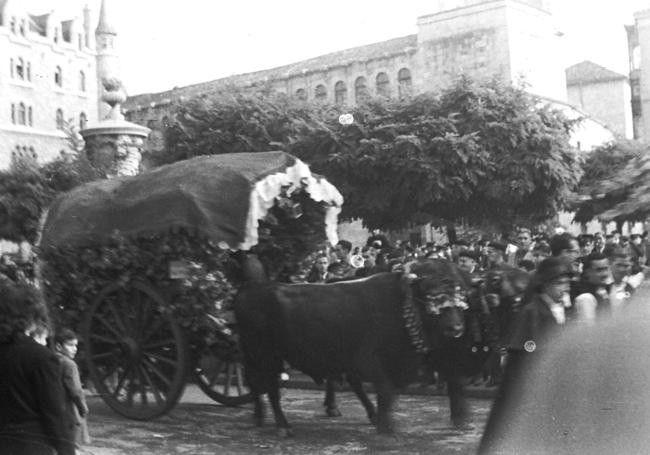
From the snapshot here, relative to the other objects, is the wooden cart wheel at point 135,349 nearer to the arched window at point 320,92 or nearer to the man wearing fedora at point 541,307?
the man wearing fedora at point 541,307

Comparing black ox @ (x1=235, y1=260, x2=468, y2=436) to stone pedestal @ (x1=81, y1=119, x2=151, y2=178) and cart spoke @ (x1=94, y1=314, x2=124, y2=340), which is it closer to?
cart spoke @ (x1=94, y1=314, x2=124, y2=340)

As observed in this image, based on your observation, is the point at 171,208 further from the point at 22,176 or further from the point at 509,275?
the point at 22,176

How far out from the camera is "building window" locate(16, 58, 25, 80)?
227 ft

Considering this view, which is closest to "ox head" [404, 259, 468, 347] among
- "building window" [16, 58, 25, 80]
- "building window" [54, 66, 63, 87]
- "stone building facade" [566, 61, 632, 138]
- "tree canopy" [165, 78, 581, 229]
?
"tree canopy" [165, 78, 581, 229]

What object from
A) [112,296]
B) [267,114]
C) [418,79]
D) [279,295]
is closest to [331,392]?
[279,295]

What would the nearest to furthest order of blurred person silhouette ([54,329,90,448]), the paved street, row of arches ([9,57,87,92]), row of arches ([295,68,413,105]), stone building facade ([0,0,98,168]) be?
1. blurred person silhouette ([54,329,90,448])
2. the paved street
3. row of arches ([295,68,413,105])
4. stone building facade ([0,0,98,168])
5. row of arches ([9,57,87,92])

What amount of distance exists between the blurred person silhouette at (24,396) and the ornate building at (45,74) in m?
60.8

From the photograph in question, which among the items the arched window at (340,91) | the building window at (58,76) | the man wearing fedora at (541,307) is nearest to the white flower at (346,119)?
the arched window at (340,91)

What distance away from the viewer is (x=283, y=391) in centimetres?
1291

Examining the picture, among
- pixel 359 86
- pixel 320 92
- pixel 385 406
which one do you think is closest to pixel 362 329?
pixel 385 406

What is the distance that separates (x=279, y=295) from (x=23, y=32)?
6688cm

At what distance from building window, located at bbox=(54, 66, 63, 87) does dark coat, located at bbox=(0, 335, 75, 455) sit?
71033 mm

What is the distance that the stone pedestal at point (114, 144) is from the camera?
16.1 m

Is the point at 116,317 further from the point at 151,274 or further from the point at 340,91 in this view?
the point at 340,91
